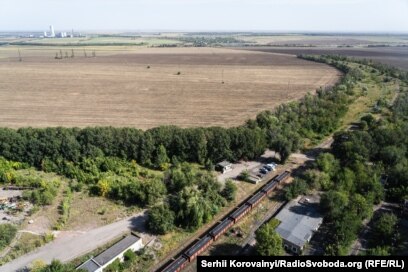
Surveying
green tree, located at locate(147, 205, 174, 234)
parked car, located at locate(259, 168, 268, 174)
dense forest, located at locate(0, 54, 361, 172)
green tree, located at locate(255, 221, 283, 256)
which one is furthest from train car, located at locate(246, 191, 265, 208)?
dense forest, located at locate(0, 54, 361, 172)

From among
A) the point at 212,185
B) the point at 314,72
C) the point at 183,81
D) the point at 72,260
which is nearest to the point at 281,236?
the point at 212,185

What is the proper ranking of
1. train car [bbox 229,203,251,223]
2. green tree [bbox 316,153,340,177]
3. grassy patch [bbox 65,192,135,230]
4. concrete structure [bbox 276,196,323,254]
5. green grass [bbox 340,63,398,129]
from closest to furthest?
concrete structure [bbox 276,196,323,254], train car [bbox 229,203,251,223], grassy patch [bbox 65,192,135,230], green tree [bbox 316,153,340,177], green grass [bbox 340,63,398,129]

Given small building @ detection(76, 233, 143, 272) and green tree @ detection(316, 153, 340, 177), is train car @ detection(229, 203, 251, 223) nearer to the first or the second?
small building @ detection(76, 233, 143, 272)

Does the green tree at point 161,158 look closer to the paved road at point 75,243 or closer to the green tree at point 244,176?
the green tree at point 244,176

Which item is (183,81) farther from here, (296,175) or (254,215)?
(254,215)

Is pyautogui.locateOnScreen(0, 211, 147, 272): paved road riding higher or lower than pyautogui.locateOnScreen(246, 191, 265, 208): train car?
lower
